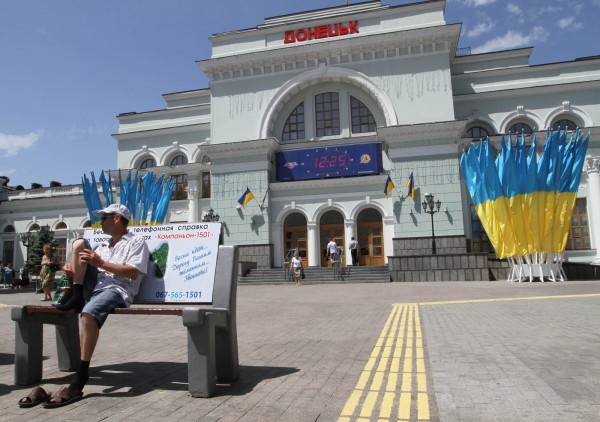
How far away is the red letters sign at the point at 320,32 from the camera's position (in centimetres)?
2820

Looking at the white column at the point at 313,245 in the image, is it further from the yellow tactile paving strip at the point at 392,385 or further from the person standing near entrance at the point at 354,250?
the yellow tactile paving strip at the point at 392,385

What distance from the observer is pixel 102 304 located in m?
4.26

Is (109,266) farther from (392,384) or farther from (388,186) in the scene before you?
(388,186)

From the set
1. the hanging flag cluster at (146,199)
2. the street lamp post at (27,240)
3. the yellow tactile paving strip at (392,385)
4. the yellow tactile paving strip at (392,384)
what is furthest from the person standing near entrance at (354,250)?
the street lamp post at (27,240)

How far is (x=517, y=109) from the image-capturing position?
27984 millimetres

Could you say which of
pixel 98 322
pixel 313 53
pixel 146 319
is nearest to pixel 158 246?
pixel 98 322

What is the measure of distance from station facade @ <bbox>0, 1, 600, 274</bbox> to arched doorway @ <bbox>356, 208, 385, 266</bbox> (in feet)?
0.20

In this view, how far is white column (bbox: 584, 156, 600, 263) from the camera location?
25750 mm

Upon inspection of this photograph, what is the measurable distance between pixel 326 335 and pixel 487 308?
5.15 meters

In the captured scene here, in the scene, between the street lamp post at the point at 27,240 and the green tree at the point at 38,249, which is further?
the green tree at the point at 38,249

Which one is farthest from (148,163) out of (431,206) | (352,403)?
(352,403)

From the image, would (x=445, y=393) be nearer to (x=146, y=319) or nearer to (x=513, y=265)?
(x=146, y=319)

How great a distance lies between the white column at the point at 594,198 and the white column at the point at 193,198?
80.7 feet

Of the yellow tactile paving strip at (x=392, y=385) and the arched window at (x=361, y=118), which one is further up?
the arched window at (x=361, y=118)
